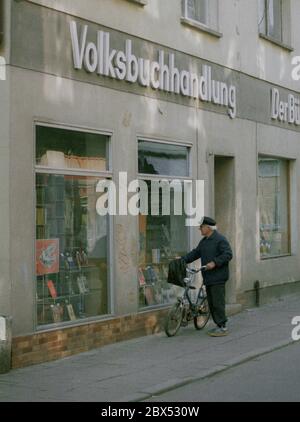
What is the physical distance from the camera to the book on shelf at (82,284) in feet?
35.6

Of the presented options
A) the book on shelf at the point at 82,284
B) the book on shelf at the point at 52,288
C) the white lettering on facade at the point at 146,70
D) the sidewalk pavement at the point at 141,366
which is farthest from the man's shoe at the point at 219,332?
the white lettering on facade at the point at 146,70

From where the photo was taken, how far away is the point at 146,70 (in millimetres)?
11852

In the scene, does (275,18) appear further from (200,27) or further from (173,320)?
(173,320)

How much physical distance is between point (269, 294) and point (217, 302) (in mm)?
4470

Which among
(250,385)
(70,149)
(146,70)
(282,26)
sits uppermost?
(282,26)

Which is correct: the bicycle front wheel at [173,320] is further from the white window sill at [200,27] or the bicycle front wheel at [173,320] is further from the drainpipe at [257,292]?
the white window sill at [200,27]

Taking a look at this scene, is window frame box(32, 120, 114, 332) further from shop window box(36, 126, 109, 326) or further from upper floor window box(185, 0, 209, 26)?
upper floor window box(185, 0, 209, 26)

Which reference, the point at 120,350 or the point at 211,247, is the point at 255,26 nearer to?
the point at 211,247

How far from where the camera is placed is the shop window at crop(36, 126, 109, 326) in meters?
10.0

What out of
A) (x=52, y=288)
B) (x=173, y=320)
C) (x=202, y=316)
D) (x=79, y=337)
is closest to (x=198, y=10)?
(x=202, y=316)

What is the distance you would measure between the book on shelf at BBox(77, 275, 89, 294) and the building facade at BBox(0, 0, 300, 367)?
0.05ft

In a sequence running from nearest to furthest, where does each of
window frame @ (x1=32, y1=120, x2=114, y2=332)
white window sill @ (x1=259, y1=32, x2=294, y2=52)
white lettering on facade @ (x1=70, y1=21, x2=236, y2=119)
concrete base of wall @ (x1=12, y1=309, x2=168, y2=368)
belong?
concrete base of wall @ (x1=12, y1=309, x2=168, y2=368) → window frame @ (x1=32, y1=120, x2=114, y2=332) → white lettering on facade @ (x1=70, y1=21, x2=236, y2=119) → white window sill @ (x1=259, y1=32, x2=294, y2=52)

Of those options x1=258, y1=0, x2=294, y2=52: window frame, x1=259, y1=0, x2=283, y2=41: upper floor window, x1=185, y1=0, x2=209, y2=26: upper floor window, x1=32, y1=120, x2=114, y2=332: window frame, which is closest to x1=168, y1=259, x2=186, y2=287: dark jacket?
x1=32, y1=120, x2=114, y2=332: window frame
